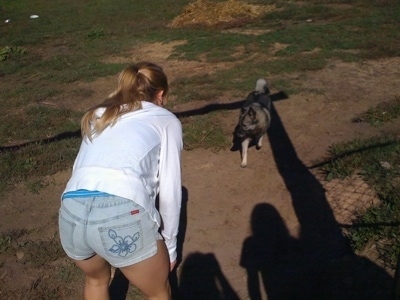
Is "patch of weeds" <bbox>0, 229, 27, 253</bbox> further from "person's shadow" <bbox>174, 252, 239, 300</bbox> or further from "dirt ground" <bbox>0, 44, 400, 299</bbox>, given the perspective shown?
"person's shadow" <bbox>174, 252, 239, 300</bbox>

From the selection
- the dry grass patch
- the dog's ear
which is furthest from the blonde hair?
the dry grass patch

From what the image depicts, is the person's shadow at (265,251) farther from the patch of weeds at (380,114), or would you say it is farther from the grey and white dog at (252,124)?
the patch of weeds at (380,114)

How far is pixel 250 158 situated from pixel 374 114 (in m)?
1.72

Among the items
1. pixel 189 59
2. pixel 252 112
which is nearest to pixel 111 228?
pixel 252 112

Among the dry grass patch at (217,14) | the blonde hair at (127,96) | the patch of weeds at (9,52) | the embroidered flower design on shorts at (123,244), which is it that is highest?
the blonde hair at (127,96)

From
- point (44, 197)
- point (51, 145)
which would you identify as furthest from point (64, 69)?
point (44, 197)

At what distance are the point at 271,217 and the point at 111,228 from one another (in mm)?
2551

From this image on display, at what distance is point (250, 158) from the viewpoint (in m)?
5.89

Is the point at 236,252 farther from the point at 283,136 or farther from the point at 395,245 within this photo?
the point at 283,136

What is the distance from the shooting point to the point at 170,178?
257 cm

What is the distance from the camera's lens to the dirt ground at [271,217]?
3.86 m

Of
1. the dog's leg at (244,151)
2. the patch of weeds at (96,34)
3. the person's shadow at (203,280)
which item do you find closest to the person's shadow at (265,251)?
the person's shadow at (203,280)

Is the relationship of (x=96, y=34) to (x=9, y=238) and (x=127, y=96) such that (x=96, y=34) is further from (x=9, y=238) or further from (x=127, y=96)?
(x=127, y=96)

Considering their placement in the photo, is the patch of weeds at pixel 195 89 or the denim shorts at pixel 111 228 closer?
the denim shorts at pixel 111 228
